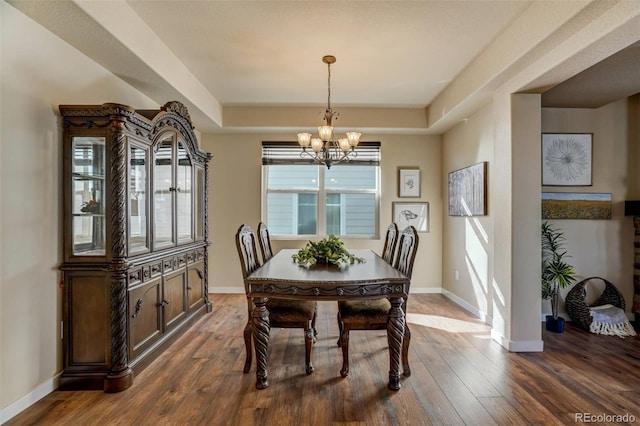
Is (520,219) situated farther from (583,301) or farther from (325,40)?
(325,40)

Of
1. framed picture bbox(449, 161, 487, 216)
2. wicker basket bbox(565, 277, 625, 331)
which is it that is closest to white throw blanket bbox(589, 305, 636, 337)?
wicker basket bbox(565, 277, 625, 331)

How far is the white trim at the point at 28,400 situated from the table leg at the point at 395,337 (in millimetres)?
2327

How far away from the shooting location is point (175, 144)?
122 inches

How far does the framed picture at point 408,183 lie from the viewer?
16.1ft

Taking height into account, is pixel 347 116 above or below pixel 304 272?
above

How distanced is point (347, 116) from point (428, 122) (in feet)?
3.81

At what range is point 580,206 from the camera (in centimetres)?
368

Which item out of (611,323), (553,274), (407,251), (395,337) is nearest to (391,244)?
(407,251)

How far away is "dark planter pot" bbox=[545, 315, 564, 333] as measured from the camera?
3330 mm

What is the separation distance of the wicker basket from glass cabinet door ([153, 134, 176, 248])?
426cm

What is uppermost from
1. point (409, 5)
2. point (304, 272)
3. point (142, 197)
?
point (409, 5)

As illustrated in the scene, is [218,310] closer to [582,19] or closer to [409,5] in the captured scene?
[409,5]

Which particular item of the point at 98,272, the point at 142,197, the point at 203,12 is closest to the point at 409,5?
the point at 203,12

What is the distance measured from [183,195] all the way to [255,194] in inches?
63.5
